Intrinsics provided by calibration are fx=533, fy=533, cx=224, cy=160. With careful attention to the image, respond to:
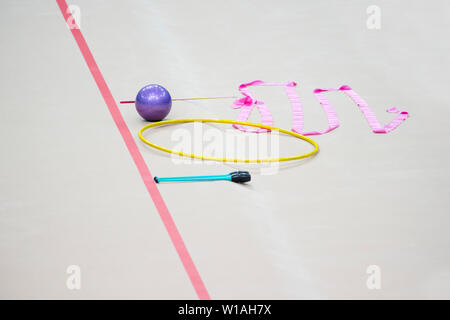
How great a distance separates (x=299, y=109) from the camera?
14.5ft

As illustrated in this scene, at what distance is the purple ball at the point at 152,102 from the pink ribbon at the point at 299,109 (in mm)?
573

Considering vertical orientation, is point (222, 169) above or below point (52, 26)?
below

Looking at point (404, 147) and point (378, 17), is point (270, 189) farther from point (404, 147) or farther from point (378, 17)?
point (378, 17)

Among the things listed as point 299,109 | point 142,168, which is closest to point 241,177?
point 142,168

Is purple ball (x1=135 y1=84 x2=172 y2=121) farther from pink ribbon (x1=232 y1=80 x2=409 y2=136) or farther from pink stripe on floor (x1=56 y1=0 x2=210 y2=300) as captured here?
pink ribbon (x1=232 y1=80 x2=409 y2=136)

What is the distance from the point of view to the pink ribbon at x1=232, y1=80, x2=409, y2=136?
13.4 feet

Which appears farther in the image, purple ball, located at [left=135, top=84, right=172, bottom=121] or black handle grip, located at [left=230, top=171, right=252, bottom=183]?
purple ball, located at [left=135, top=84, right=172, bottom=121]

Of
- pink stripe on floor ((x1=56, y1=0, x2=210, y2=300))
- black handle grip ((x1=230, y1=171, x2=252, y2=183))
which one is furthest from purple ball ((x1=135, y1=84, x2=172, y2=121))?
black handle grip ((x1=230, y1=171, x2=252, y2=183))

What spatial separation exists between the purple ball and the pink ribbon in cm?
57

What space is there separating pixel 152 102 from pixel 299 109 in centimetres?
124

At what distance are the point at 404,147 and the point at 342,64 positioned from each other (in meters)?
1.79

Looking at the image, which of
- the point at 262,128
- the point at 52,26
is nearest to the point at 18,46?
the point at 52,26

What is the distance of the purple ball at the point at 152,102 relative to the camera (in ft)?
13.0

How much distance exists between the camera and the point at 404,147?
150 inches
